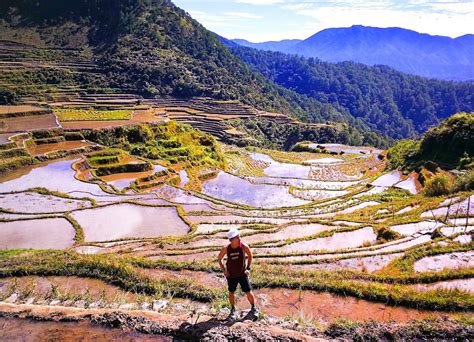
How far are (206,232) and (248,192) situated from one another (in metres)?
15.2

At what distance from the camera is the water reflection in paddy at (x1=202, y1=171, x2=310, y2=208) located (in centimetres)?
2992

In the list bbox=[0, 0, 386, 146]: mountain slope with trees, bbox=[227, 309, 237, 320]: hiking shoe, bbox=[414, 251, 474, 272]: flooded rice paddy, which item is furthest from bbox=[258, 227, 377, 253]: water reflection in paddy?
bbox=[0, 0, 386, 146]: mountain slope with trees

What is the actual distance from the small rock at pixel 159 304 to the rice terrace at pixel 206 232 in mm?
44

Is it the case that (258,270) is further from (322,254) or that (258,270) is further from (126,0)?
(126,0)

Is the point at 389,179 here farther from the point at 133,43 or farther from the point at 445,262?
the point at 133,43

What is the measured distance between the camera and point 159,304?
764 centimetres

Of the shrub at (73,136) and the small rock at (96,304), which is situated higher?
the shrub at (73,136)

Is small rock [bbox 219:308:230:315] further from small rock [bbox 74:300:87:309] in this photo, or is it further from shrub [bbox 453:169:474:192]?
shrub [bbox 453:169:474:192]

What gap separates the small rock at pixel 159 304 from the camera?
24.4ft

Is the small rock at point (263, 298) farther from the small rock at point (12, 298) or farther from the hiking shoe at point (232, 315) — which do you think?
the small rock at point (12, 298)

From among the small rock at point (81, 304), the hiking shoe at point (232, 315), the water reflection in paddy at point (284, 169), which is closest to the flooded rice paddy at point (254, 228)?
the small rock at point (81, 304)

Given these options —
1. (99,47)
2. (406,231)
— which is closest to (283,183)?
(406,231)

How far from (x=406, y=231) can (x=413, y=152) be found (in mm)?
27138

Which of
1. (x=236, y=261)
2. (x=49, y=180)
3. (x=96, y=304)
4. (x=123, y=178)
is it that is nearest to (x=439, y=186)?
(x=236, y=261)
